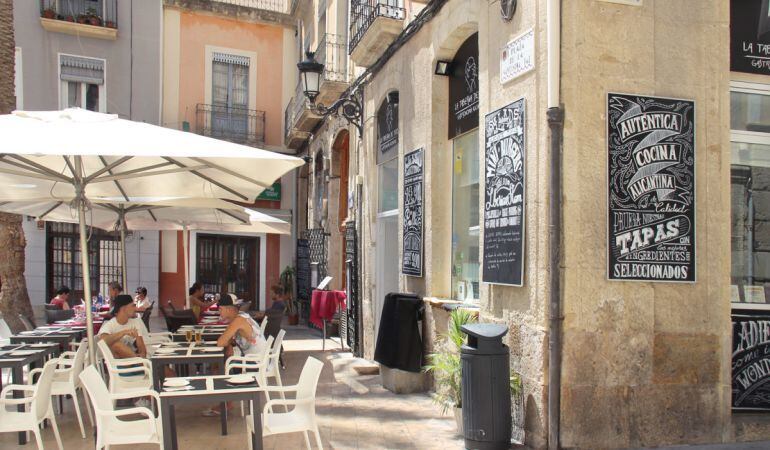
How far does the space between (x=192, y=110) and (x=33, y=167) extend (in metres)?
14.4

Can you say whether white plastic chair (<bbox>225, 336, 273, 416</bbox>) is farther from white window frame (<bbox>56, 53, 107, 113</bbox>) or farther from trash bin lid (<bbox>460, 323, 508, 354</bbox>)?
white window frame (<bbox>56, 53, 107, 113</bbox>)

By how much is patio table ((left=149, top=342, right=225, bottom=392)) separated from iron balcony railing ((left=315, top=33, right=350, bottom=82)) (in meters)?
8.08

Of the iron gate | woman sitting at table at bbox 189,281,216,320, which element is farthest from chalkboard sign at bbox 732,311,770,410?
woman sitting at table at bbox 189,281,216,320

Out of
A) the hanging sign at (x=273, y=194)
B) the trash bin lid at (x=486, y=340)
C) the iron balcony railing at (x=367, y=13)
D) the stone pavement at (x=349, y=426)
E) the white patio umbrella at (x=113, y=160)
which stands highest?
the iron balcony railing at (x=367, y=13)

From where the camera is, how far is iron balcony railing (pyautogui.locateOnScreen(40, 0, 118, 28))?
1877cm

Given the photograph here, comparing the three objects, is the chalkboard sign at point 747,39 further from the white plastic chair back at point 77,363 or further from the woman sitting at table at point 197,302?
the woman sitting at table at point 197,302

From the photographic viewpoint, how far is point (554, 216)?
5719mm

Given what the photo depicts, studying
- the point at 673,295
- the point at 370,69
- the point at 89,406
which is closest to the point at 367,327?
the point at 370,69

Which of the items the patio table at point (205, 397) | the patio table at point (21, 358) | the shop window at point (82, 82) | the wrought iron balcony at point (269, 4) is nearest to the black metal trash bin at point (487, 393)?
the patio table at point (205, 397)

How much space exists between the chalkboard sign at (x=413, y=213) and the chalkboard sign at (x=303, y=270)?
26.5 ft

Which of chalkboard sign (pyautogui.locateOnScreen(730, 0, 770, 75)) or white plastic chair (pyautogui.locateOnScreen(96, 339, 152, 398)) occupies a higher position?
chalkboard sign (pyautogui.locateOnScreen(730, 0, 770, 75))

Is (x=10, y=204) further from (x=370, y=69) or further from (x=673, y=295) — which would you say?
(x=673, y=295)

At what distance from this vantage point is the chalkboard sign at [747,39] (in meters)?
6.62

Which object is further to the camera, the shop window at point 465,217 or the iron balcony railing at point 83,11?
the iron balcony railing at point 83,11
